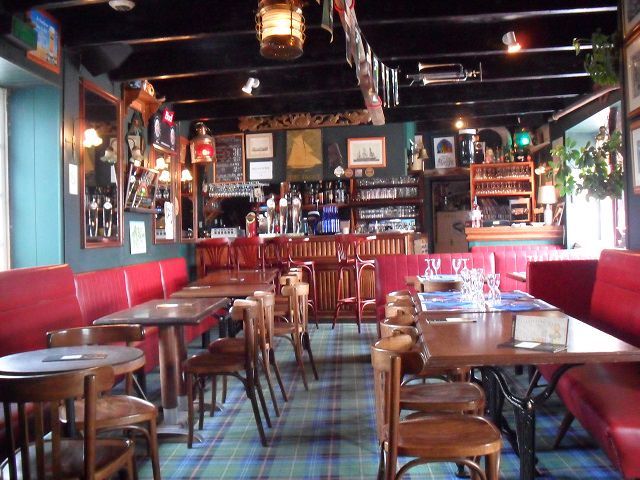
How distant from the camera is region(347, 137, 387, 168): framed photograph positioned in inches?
388

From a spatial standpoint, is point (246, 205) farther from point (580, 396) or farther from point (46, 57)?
point (580, 396)

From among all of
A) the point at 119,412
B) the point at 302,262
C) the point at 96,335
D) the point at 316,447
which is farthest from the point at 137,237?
the point at 119,412

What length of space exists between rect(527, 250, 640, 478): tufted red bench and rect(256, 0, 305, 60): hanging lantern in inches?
105

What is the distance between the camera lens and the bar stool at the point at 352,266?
8.12 meters

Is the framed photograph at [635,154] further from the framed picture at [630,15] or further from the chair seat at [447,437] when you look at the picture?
the chair seat at [447,437]

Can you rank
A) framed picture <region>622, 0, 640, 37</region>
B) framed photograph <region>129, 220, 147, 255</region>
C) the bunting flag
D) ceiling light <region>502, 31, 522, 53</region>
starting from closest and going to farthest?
the bunting flag, framed picture <region>622, 0, 640, 37</region>, ceiling light <region>502, 31, 522, 53</region>, framed photograph <region>129, 220, 147, 255</region>

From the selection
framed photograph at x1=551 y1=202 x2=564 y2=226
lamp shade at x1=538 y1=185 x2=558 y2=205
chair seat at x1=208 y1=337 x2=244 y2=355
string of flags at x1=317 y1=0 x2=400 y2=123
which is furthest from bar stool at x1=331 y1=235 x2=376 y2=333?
chair seat at x1=208 y1=337 x2=244 y2=355

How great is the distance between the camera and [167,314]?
376cm

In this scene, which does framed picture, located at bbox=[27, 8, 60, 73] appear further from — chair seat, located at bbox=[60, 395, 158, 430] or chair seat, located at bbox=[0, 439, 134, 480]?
chair seat, located at bbox=[0, 439, 134, 480]

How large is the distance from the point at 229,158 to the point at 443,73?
4470 millimetres

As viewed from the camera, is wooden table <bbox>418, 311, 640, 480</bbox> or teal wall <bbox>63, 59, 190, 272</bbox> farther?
teal wall <bbox>63, 59, 190, 272</bbox>

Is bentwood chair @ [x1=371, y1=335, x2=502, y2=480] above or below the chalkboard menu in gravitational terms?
below

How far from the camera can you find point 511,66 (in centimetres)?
702

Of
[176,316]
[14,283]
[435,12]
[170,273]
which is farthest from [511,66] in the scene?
[14,283]
